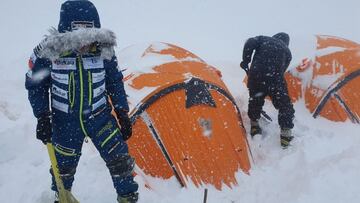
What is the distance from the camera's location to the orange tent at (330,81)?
5.46 metres

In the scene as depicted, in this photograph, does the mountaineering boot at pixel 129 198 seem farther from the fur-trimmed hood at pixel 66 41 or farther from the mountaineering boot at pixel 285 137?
the mountaineering boot at pixel 285 137

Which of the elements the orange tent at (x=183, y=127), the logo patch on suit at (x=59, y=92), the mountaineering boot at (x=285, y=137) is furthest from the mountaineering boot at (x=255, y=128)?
the logo patch on suit at (x=59, y=92)

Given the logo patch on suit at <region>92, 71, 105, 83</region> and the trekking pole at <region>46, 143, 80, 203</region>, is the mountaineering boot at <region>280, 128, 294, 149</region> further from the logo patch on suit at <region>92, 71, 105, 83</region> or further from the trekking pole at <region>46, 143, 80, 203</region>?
the trekking pole at <region>46, 143, 80, 203</region>

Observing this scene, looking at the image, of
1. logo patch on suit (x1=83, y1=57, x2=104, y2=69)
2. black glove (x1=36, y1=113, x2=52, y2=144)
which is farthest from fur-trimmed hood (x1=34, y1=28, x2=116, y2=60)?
black glove (x1=36, y1=113, x2=52, y2=144)

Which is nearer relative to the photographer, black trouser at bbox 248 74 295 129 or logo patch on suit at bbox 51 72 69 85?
logo patch on suit at bbox 51 72 69 85

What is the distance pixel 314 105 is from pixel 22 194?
4.10 meters

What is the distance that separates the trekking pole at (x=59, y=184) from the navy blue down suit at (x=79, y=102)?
7cm

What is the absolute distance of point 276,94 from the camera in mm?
5129

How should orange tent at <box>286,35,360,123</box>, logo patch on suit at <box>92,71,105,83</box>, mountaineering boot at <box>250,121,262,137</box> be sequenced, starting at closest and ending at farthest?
1. logo patch on suit at <box>92,71,105,83</box>
2. mountaineering boot at <box>250,121,262,137</box>
3. orange tent at <box>286,35,360,123</box>

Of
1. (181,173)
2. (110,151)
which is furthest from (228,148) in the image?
(110,151)

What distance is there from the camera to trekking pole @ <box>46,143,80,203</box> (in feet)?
10.9

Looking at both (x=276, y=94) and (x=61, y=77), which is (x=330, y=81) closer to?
(x=276, y=94)

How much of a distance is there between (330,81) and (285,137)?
1.20 metres

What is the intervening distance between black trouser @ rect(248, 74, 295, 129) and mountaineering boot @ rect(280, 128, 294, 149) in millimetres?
57
